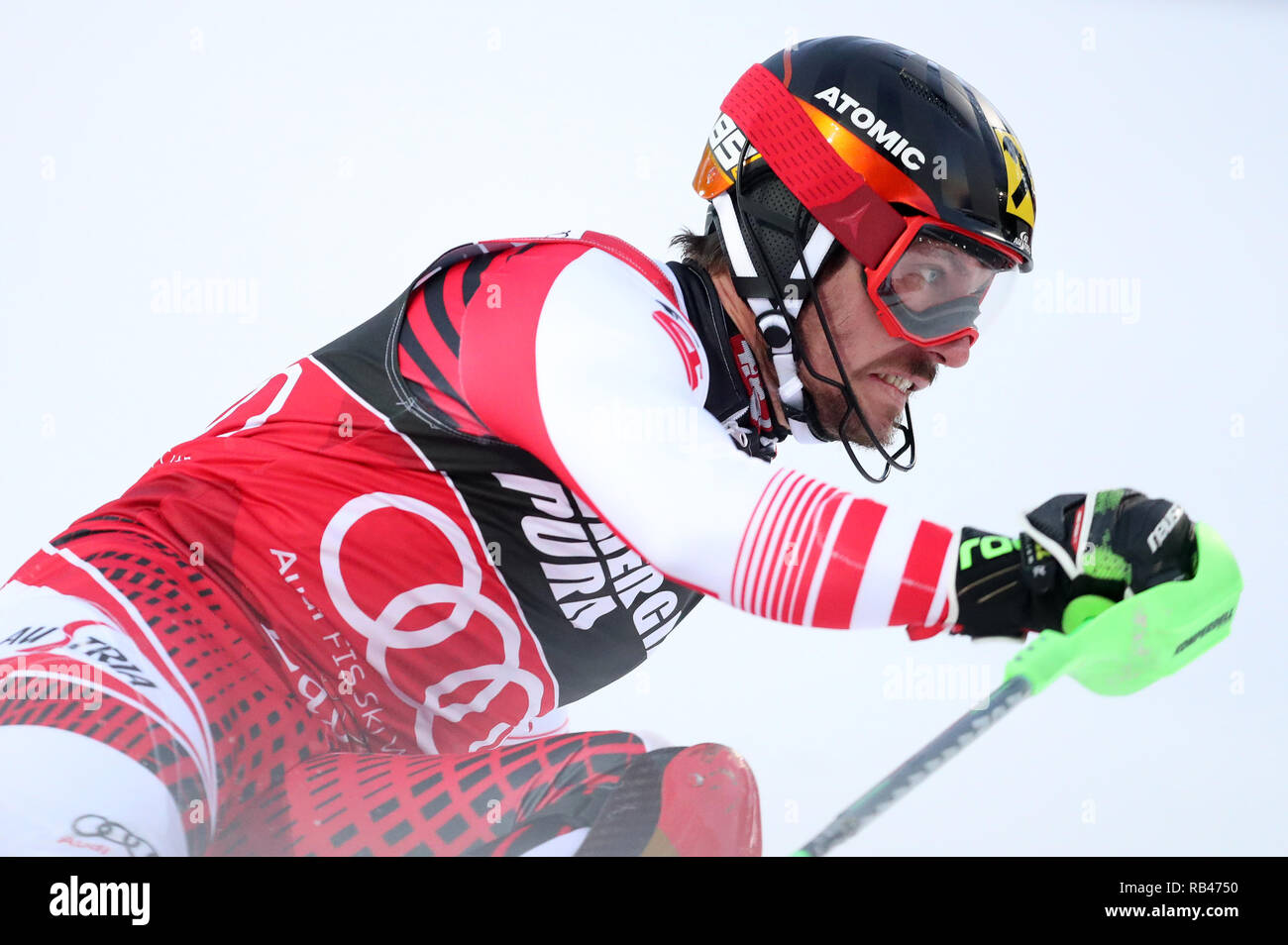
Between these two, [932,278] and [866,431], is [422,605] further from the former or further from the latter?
[932,278]

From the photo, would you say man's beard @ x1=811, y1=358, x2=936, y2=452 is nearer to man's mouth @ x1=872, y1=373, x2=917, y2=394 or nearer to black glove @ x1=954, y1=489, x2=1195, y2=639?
man's mouth @ x1=872, y1=373, x2=917, y2=394

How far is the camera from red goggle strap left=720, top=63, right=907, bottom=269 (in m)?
1.79

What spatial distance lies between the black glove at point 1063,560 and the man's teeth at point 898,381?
25.8 inches

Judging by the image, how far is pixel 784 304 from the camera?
1847 millimetres

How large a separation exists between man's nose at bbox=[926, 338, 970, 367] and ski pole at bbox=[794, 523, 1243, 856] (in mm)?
626

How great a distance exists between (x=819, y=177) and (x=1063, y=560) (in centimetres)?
81

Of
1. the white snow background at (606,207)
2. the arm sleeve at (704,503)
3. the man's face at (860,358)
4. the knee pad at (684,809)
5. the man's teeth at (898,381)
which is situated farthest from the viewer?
the white snow background at (606,207)

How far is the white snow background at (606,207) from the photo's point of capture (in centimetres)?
384

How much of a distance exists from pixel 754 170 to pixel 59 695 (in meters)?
1.34

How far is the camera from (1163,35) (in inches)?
187

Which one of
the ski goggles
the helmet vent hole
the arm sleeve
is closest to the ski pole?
the arm sleeve

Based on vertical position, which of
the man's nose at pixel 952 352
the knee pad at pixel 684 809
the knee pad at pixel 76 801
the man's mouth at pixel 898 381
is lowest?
A: the knee pad at pixel 684 809

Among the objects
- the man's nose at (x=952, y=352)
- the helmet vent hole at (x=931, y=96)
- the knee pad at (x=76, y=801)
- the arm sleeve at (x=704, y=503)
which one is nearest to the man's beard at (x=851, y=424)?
the man's nose at (x=952, y=352)

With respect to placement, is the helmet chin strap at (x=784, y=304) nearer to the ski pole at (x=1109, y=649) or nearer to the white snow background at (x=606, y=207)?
the ski pole at (x=1109, y=649)
